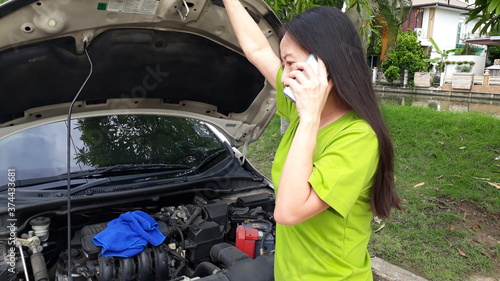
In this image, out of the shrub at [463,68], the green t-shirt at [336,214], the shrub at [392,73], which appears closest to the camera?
the green t-shirt at [336,214]

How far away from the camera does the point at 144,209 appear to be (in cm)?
269

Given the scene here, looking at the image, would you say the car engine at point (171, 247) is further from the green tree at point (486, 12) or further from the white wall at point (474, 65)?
the white wall at point (474, 65)

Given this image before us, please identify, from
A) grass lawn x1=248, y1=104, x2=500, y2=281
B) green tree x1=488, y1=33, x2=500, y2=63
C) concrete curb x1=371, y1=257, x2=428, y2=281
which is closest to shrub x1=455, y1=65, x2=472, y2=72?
green tree x1=488, y1=33, x2=500, y2=63

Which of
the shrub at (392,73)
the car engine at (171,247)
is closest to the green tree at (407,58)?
the shrub at (392,73)

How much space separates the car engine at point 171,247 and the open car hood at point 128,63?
667 mm

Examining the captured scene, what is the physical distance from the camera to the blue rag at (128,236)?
204cm

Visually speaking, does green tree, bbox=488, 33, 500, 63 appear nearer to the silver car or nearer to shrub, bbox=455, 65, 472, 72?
shrub, bbox=455, 65, 472, 72

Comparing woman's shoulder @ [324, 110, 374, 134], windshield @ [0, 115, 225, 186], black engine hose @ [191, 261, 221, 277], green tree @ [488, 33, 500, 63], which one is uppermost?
green tree @ [488, 33, 500, 63]

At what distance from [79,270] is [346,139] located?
1.59 m

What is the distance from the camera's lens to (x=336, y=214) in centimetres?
132

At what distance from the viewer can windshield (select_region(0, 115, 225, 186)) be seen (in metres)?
2.48

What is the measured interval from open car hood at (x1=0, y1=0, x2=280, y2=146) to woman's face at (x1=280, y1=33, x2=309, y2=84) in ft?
2.70

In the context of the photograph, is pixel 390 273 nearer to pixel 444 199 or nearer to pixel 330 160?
pixel 444 199

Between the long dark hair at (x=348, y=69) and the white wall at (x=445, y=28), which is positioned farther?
the white wall at (x=445, y=28)
